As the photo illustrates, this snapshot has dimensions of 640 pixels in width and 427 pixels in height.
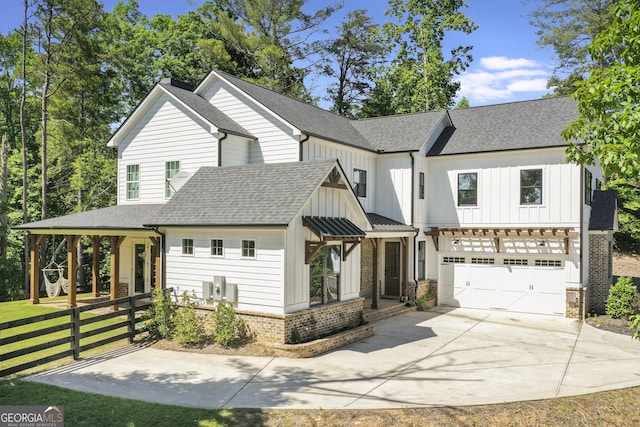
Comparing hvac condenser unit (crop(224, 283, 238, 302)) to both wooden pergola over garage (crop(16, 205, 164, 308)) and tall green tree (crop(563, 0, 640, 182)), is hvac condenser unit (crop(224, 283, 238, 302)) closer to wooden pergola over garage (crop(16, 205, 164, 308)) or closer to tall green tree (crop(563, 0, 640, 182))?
wooden pergola over garage (crop(16, 205, 164, 308))

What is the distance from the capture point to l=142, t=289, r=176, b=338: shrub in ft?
43.1

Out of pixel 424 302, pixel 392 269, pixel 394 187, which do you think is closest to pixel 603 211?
pixel 424 302

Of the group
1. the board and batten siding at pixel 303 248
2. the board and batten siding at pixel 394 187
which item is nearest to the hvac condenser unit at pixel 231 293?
the board and batten siding at pixel 303 248

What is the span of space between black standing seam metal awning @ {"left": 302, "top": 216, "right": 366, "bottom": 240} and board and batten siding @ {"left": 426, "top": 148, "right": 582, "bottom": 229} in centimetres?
787

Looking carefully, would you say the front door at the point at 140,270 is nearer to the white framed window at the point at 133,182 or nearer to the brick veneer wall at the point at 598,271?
the white framed window at the point at 133,182

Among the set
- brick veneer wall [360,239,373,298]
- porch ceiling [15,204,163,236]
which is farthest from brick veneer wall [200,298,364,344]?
brick veneer wall [360,239,373,298]

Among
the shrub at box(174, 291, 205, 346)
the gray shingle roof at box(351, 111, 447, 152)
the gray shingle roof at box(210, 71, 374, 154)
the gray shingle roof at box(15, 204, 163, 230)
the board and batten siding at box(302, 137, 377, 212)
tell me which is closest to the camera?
the shrub at box(174, 291, 205, 346)

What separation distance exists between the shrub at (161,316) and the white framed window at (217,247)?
6.36ft

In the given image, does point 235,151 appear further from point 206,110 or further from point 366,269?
point 366,269

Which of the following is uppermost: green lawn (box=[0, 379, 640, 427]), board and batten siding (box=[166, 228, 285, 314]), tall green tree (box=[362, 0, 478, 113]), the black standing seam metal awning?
tall green tree (box=[362, 0, 478, 113])

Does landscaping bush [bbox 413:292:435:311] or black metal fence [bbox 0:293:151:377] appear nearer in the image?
black metal fence [bbox 0:293:151:377]

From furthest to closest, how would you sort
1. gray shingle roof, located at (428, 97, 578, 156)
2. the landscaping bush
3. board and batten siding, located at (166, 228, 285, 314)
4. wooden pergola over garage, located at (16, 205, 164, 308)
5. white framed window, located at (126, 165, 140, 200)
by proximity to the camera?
the landscaping bush < white framed window, located at (126, 165, 140, 200) < gray shingle roof, located at (428, 97, 578, 156) < wooden pergola over garage, located at (16, 205, 164, 308) < board and batten siding, located at (166, 228, 285, 314)

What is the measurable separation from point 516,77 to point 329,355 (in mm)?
55189

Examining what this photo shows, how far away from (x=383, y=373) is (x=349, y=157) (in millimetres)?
10640
